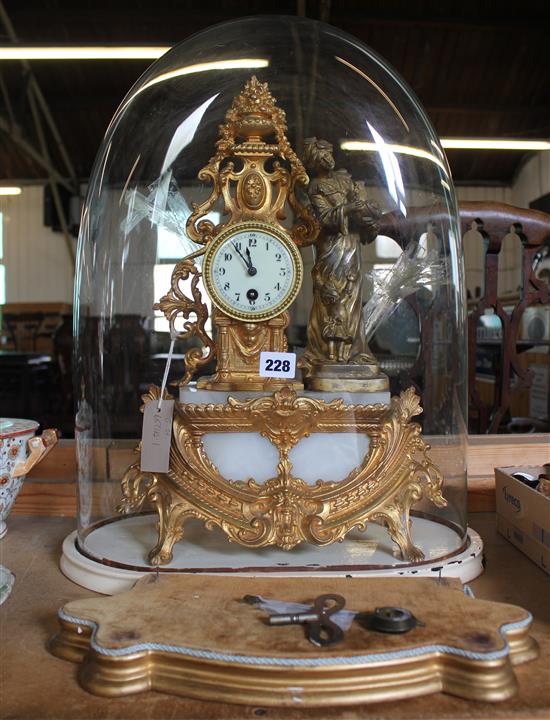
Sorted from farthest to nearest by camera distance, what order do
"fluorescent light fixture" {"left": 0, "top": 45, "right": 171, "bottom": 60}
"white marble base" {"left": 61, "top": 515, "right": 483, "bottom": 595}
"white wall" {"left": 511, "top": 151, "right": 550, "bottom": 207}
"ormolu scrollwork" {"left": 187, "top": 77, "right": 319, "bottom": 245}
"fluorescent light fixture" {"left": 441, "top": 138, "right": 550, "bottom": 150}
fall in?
1. "white wall" {"left": 511, "top": 151, "right": 550, "bottom": 207}
2. "fluorescent light fixture" {"left": 441, "top": 138, "right": 550, "bottom": 150}
3. "fluorescent light fixture" {"left": 0, "top": 45, "right": 171, "bottom": 60}
4. "ormolu scrollwork" {"left": 187, "top": 77, "right": 319, "bottom": 245}
5. "white marble base" {"left": 61, "top": 515, "right": 483, "bottom": 595}

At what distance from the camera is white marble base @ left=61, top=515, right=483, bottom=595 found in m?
0.92

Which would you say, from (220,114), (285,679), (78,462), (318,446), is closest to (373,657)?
(285,679)

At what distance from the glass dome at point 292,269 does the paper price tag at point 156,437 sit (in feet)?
0.06

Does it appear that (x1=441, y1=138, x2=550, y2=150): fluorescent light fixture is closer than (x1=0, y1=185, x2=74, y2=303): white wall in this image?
Yes

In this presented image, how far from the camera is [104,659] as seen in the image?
2.16 feet

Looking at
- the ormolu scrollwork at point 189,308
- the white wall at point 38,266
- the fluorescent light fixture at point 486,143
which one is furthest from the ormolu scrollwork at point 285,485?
the white wall at point 38,266

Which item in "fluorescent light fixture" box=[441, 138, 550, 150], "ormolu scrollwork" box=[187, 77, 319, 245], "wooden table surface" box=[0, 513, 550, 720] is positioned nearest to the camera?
"wooden table surface" box=[0, 513, 550, 720]

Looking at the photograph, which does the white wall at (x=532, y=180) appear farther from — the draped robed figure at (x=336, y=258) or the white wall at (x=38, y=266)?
→ the draped robed figure at (x=336, y=258)

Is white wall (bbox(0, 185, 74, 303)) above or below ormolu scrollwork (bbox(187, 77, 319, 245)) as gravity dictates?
above

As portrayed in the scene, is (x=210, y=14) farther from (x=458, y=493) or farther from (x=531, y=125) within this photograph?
(x=458, y=493)

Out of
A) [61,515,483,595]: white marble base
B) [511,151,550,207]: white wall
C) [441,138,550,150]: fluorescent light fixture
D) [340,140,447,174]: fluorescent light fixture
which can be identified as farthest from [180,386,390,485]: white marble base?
[511,151,550,207]: white wall

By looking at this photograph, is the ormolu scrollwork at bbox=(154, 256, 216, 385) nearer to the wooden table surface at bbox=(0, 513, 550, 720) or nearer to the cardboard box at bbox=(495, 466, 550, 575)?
the wooden table surface at bbox=(0, 513, 550, 720)

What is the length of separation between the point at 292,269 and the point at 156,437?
289 mm

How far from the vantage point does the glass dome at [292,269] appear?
3.17 feet
